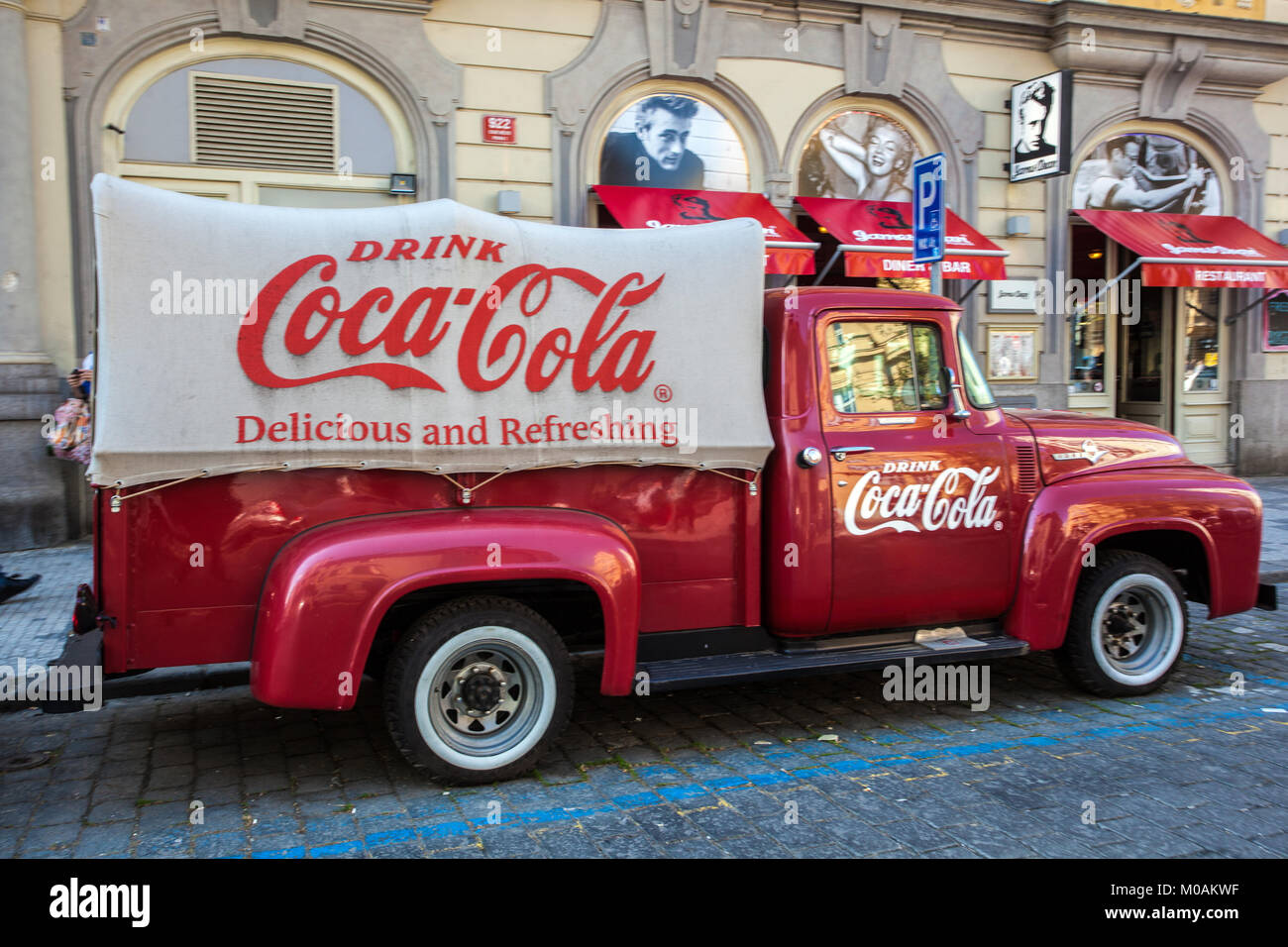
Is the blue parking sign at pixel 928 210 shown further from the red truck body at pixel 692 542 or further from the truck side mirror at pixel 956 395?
the truck side mirror at pixel 956 395

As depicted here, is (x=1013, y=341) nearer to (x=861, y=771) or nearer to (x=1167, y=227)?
(x=1167, y=227)

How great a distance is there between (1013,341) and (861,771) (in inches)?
421

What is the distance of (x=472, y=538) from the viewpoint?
410cm

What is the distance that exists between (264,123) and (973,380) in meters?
8.51

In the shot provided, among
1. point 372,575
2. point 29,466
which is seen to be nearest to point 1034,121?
point 372,575

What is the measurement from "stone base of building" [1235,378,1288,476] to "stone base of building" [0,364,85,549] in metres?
15.6

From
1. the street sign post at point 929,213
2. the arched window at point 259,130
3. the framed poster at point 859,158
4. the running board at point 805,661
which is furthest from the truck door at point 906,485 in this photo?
the framed poster at point 859,158

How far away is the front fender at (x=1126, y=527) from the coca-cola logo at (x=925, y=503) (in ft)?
1.09

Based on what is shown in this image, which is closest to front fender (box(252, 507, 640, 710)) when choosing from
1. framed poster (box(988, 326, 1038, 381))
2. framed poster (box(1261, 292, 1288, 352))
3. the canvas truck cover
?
the canvas truck cover

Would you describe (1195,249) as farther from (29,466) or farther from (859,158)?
(29,466)

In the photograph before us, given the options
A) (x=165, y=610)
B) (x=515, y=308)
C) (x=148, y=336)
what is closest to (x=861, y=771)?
(x=515, y=308)

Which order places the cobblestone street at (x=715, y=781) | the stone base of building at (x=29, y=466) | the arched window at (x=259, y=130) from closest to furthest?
the cobblestone street at (x=715, y=781) → the stone base of building at (x=29, y=466) → the arched window at (x=259, y=130)

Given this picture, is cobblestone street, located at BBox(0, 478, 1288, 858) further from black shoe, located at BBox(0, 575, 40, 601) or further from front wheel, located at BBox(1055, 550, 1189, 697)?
black shoe, located at BBox(0, 575, 40, 601)

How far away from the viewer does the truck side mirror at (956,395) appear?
514 centimetres
